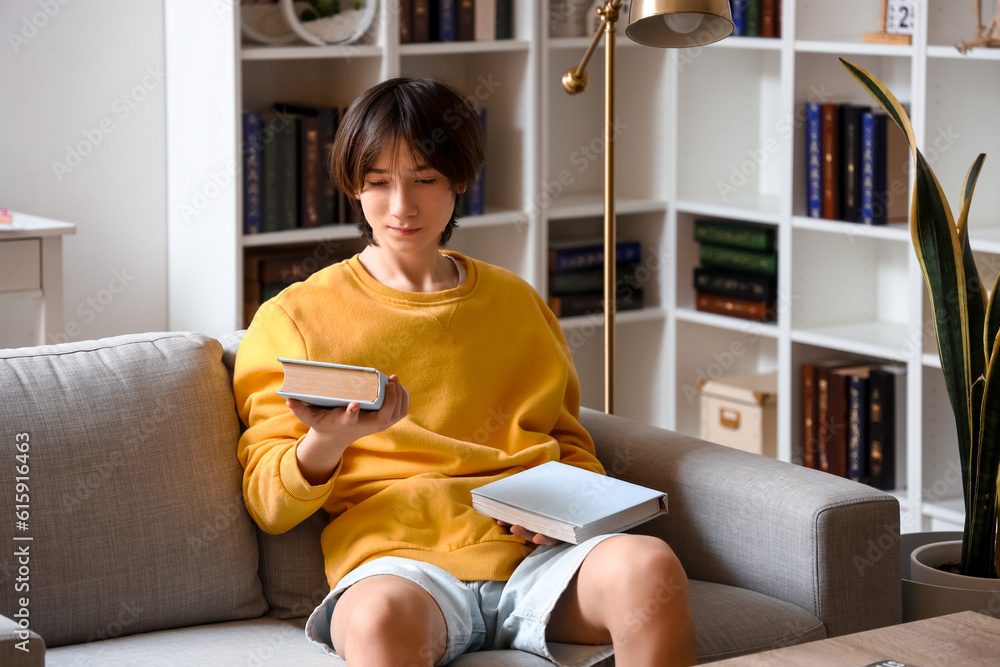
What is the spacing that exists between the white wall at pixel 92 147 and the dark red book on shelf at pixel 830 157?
159cm

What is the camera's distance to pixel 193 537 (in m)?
1.65

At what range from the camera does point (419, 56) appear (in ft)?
10.6

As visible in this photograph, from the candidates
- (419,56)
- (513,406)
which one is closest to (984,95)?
(419,56)

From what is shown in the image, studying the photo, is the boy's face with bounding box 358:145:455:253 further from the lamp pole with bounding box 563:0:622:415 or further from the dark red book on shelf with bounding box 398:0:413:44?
the dark red book on shelf with bounding box 398:0:413:44

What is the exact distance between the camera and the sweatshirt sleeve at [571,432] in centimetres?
182

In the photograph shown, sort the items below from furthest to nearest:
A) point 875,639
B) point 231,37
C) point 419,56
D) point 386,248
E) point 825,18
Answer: point 419,56
point 825,18
point 231,37
point 386,248
point 875,639

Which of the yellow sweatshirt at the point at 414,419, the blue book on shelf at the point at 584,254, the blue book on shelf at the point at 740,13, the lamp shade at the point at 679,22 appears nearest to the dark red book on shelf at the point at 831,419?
the blue book on shelf at the point at 584,254

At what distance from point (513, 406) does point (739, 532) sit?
37 centimetres

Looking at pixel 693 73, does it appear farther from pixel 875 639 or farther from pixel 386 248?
pixel 875 639

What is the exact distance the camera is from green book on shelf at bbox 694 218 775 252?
3178mm

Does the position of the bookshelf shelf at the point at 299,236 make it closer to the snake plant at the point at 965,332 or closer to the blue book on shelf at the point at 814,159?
the blue book on shelf at the point at 814,159

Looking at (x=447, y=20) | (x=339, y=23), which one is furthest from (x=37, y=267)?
(x=447, y=20)

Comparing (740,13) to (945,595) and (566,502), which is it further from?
(566,502)

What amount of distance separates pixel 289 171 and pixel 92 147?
0.49 metres
